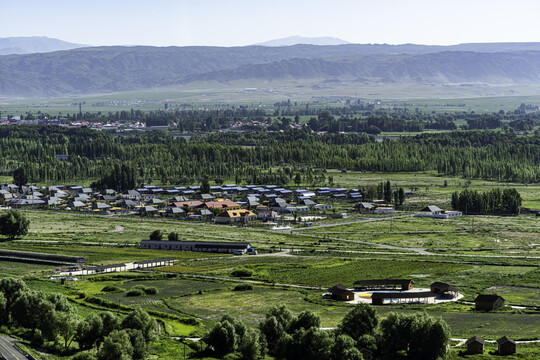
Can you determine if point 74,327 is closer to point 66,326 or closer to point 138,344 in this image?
point 66,326

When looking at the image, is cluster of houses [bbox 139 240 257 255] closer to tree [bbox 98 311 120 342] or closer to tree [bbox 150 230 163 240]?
tree [bbox 150 230 163 240]

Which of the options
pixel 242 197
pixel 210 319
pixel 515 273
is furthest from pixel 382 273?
pixel 242 197

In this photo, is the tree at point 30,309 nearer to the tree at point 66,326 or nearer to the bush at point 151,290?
the tree at point 66,326

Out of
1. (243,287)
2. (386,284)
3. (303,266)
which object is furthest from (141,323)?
(303,266)

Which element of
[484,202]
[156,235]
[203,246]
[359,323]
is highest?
[359,323]

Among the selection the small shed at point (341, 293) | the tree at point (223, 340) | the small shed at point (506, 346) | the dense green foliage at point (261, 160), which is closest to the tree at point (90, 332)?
the tree at point (223, 340)

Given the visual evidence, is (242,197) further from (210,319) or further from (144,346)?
(144,346)
